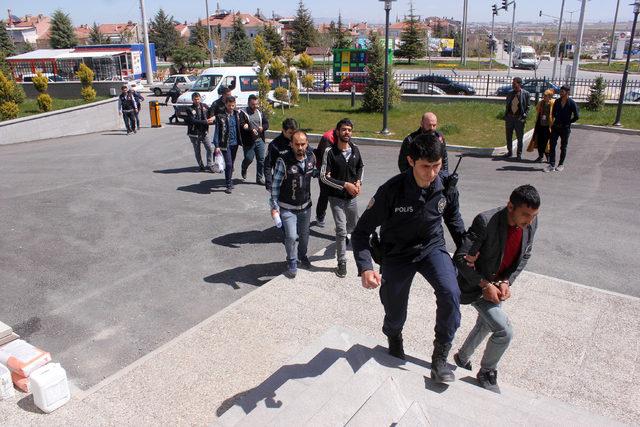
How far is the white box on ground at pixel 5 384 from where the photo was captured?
4.34 meters

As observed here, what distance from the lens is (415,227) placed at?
12.6 feet

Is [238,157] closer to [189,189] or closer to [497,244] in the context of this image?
[189,189]

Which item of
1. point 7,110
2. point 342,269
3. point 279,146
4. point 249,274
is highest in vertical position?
point 279,146

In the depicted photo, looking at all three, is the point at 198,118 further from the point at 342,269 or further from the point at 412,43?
the point at 412,43

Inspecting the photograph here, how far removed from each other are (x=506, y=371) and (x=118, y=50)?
4456 centimetres

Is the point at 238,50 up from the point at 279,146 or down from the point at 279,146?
up

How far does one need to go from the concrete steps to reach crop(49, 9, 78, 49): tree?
261 feet

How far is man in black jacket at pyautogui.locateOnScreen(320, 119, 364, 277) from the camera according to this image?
6.42 meters

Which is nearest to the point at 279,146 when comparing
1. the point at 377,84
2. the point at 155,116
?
the point at 377,84

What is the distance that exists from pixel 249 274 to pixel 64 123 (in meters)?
16.6

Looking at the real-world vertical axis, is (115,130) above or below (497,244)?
below

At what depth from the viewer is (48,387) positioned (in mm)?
4184

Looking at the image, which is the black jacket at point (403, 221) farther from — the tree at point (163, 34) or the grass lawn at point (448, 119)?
the tree at point (163, 34)

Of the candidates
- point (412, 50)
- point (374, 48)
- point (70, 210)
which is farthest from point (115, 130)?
point (412, 50)
